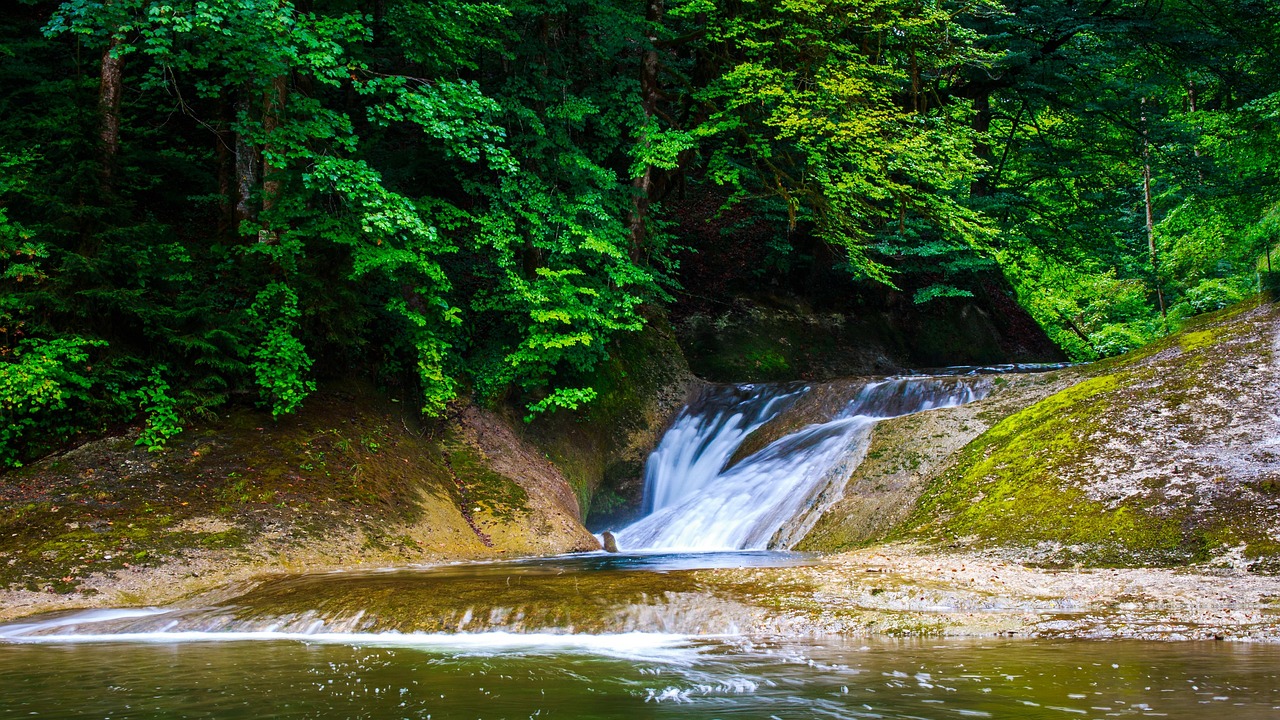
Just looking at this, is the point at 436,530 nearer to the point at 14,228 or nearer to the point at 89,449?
the point at 89,449

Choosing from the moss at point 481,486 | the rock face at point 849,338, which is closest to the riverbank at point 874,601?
the moss at point 481,486

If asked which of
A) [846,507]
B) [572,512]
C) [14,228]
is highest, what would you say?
[14,228]

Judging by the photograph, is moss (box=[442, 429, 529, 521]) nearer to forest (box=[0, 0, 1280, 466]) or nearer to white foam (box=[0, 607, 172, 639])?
forest (box=[0, 0, 1280, 466])

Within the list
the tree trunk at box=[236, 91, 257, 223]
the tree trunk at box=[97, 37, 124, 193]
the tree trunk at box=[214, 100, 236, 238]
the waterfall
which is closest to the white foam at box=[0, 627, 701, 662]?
the waterfall

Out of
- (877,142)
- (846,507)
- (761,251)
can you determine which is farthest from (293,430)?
(761,251)

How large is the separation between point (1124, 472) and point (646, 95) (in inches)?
408

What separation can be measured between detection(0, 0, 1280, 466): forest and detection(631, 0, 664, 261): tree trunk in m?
0.07

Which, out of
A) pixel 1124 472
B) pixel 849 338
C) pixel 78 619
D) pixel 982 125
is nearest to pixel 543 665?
pixel 78 619

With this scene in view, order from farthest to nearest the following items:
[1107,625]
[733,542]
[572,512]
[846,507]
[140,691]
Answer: [572,512], [733,542], [846,507], [1107,625], [140,691]

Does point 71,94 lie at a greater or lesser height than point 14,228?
greater

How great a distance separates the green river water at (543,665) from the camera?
4082 millimetres

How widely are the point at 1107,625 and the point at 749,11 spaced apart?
12443mm

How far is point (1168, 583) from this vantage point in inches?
236

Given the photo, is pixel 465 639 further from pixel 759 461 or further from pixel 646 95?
pixel 646 95
